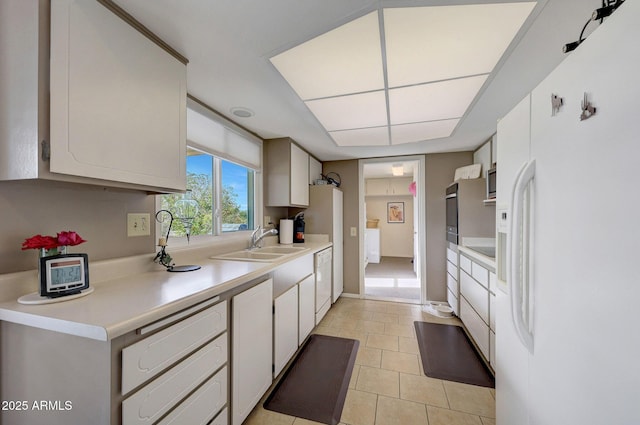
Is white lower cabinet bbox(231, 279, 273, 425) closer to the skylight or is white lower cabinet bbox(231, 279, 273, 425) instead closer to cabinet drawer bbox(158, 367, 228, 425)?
cabinet drawer bbox(158, 367, 228, 425)

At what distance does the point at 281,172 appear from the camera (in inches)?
112

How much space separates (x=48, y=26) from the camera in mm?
839

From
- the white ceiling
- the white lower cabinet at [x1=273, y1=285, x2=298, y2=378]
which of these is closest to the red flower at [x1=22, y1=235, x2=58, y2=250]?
the white ceiling

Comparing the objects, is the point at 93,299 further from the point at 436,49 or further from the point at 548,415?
the point at 436,49

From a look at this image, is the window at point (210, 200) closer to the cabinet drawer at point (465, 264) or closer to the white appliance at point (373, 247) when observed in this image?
the cabinet drawer at point (465, 264)

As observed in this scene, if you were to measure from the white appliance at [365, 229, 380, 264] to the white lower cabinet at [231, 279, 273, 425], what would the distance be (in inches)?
195

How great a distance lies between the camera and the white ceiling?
3.45ft

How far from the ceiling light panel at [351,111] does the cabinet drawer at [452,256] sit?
1.82 meters

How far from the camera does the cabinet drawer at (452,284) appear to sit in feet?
9.59

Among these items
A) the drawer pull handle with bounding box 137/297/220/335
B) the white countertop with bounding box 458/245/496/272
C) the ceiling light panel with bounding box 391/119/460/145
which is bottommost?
the drawer pull handle with bounding box 137/297/220/335

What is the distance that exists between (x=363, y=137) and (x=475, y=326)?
7.15 ft

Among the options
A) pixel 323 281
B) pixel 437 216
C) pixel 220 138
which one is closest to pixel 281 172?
pixel 220 138

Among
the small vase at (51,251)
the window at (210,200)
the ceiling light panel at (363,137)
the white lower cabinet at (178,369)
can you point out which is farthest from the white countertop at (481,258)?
the small vase at (51,251)

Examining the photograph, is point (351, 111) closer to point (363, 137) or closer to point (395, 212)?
point (363, 137)
